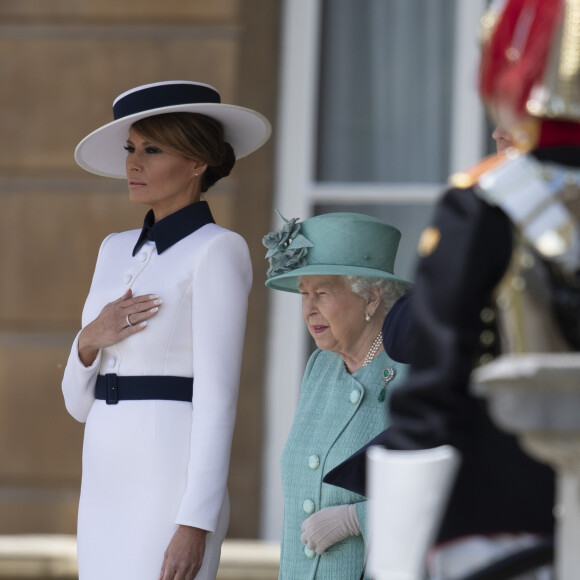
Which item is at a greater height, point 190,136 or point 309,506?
point 190,136

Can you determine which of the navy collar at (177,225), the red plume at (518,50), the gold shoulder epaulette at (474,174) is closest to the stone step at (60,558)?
the navy collar at (177,225)

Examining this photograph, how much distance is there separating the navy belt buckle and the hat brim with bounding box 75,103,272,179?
665 mm

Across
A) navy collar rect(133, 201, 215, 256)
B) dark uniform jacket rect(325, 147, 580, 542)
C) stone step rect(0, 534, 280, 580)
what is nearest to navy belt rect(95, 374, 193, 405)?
navy collar rect(133, 201, 215, 256)

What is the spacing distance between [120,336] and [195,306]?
194 mm

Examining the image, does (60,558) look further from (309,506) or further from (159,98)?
(159,98)

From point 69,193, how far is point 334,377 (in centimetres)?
223

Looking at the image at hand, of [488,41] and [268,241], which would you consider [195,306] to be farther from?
[488,41]

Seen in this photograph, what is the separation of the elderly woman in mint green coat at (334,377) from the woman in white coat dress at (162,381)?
219 mm

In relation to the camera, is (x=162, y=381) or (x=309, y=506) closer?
(x=162, y=381)

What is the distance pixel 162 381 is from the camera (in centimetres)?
302

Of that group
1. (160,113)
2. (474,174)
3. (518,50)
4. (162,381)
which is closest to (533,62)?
(518,50)

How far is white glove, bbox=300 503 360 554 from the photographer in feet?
10.00

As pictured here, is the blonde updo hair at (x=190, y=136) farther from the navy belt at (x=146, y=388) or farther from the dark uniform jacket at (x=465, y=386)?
the dark uniform jacket at (x=465, y=386)

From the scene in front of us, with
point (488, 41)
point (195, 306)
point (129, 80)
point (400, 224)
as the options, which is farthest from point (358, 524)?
point (129, 80)
